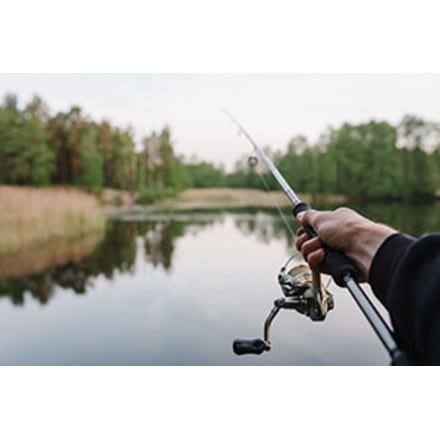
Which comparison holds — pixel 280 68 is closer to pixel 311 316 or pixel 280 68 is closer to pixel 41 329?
pixel 311 316

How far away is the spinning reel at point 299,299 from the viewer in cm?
95

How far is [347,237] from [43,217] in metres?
6.14

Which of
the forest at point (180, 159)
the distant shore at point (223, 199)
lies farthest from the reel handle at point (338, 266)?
the distant shore at point (223, 199)

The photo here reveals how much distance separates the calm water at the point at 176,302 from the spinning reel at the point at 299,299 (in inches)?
129

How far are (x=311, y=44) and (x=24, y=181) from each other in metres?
5.05

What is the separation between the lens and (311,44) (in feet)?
7.76

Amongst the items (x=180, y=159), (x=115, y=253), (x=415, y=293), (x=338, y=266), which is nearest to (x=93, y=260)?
(x=115, y=253)

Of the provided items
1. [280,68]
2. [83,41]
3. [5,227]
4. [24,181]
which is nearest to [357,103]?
[280,68]

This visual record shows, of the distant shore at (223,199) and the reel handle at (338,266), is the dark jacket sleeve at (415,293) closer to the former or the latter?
the reel handle at (338,266)

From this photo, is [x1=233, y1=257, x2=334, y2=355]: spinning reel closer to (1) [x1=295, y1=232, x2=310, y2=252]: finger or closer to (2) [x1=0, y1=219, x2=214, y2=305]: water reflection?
(1) [x1=295, y1=232, x2=310, y2=252]: finger

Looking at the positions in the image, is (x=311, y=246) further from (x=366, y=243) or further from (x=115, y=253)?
(x=115, y=253)

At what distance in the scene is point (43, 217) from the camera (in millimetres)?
6086

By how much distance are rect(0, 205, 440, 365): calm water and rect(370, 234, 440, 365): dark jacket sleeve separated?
3.79 m

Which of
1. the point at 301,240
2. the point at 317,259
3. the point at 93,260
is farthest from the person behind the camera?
the point at 93,260
